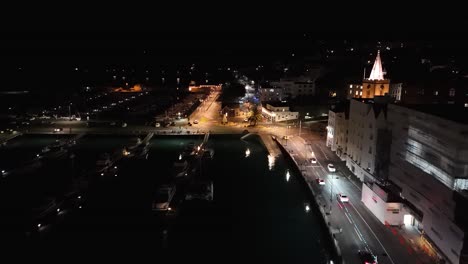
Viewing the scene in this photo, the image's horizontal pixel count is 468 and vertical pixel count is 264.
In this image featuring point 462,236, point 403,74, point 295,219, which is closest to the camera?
point 462,236

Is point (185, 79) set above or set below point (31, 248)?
above

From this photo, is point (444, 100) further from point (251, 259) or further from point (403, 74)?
point (251, 259)

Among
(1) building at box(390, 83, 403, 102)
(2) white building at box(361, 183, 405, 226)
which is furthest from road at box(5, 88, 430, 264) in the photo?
(1) building at box(390, 83, 403, 102)

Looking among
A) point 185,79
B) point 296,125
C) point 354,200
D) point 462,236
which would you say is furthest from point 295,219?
point 185,79

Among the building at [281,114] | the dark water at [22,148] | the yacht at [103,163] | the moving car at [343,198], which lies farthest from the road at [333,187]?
the yacht at [103,163]

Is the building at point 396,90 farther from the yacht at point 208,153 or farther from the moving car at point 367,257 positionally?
the moving car at point 367,257

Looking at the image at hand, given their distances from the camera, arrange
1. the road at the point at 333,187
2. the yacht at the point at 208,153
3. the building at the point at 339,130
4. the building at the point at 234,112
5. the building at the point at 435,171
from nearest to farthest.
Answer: the building at the point at 435,171 → the road at the point at 333,187 → the building at the point at 339,130 → the yacht at the point at 208,153 → the building at the point at 234,112

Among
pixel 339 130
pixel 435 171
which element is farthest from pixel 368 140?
pixel 435 171
